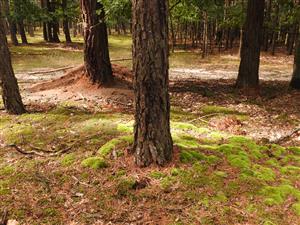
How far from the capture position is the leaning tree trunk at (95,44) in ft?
27.2

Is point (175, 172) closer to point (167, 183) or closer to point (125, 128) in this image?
point (167, 183)

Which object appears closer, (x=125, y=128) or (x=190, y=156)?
(x=190, y=156)

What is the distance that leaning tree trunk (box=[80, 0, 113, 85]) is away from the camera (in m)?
8.30

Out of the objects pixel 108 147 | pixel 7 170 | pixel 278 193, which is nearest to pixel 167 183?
pixel 108 147

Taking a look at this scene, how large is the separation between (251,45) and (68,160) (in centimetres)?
737

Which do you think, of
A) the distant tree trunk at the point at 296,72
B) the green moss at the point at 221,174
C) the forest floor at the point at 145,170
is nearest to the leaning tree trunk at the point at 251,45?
the distant tree trunk at the point at 296,72

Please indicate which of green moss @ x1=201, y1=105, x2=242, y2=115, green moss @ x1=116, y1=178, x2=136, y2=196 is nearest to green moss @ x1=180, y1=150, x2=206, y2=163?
green moss @ x1=116, y1=178, x2=136, y2=196

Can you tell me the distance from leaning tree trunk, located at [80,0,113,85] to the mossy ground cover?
150 inches

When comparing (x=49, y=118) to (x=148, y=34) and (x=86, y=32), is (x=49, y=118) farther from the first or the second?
→ (x=148, y=34)

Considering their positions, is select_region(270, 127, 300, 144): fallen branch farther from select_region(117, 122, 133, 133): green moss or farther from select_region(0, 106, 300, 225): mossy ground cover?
select_region(117, 122, 133, 133): green moss

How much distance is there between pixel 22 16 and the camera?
20.7m

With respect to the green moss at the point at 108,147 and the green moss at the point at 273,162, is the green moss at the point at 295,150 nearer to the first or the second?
the green moss at the point at 273,162

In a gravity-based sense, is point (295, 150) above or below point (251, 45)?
below

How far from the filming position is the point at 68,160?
4406 mm
